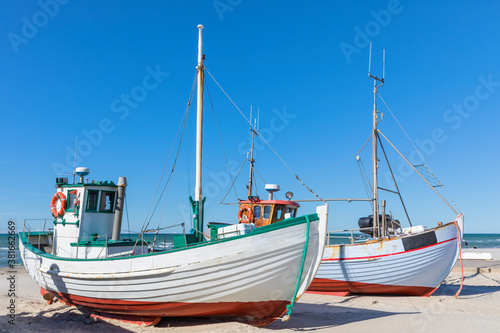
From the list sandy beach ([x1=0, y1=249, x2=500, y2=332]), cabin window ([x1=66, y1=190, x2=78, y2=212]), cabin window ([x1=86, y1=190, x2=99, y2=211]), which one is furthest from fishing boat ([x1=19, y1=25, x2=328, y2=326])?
cabin window ([x1=66, y1=190, x2=78, y2=212])

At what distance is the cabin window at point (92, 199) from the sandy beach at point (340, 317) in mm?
2984

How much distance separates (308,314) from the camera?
39.2ft

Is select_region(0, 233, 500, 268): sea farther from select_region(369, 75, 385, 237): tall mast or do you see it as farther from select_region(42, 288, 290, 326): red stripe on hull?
select_region(369, 75, 385, 237): tall mast

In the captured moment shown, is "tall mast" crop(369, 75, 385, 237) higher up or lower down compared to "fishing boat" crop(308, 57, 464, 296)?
higher up

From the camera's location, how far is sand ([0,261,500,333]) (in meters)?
10.4

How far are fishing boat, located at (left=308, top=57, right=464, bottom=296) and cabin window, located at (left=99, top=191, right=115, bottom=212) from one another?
26.5ft

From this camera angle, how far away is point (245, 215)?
17234mm

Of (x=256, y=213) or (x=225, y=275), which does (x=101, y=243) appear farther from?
(x=256, y=213)

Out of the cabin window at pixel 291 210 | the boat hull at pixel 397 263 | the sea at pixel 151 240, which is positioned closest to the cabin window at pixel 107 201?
the sea at pixel 151 240

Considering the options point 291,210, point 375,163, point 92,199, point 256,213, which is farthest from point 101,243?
point 375,163

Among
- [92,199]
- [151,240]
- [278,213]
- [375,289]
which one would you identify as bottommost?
[375,289]

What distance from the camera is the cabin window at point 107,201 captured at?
1350cm

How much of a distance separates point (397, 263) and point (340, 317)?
4134 mm

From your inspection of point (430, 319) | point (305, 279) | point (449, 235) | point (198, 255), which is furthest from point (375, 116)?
point (198, 255)
